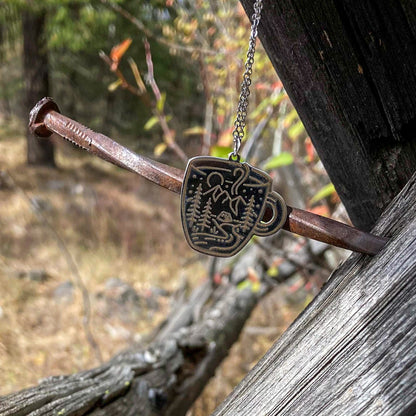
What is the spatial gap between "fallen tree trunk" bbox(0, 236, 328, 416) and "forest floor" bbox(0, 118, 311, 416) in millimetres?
684

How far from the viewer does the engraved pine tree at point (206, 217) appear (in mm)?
787

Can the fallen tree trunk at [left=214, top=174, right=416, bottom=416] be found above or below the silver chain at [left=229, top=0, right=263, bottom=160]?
below

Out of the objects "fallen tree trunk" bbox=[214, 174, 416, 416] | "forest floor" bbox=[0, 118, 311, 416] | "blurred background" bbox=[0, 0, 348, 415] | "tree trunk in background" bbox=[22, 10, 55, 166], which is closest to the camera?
"fallen tree trunk" bbox=[214, 174, 416, 416]

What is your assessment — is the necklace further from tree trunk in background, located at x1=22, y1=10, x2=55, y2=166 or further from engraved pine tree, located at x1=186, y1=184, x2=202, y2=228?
tree trunk in background, located at x1=22, y1=10, x2=55, y2=166

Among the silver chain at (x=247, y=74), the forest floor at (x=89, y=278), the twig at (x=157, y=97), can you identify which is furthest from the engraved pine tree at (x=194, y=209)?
the forest floor at (x=89, y=278)

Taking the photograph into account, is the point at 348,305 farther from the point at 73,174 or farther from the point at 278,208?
the point at 73,174

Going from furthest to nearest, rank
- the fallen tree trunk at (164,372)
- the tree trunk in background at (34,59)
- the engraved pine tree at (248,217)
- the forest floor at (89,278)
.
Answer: the tree trunk in background at (34,59), the forest floor at (89,278), the fallen tree trunk at (164,372), the engraved pine tree at (248,217)

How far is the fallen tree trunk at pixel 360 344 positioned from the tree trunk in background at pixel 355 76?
12cm

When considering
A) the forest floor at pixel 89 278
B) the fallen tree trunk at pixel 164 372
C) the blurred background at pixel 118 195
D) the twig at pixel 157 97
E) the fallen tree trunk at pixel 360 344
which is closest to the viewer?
the fallen tree trunk at pixel 360 344

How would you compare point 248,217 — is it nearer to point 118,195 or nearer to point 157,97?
point 157,97

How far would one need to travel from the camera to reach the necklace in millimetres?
754

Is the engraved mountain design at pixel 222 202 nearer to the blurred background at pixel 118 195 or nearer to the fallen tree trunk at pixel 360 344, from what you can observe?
the fallen tree trunk at pixel 360 344

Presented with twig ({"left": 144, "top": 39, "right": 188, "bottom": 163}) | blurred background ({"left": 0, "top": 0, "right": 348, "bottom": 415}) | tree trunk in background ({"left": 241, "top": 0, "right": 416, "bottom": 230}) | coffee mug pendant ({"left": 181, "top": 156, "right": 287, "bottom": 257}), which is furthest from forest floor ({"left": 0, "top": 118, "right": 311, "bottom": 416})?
tree trunk in background ({"left": 241, "top": 0, "right": 416, "bottom": 230})

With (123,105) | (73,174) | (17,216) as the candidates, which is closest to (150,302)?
(17,216)
